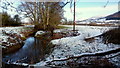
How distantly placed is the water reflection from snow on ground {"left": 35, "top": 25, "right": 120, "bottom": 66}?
Answer: 0.44 ft

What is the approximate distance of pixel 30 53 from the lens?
206 cm

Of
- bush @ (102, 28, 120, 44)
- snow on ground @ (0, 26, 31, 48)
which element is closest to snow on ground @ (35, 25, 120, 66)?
bush @ (102, 28, 120, 44)

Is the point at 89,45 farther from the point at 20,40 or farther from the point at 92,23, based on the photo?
the point at 20,40

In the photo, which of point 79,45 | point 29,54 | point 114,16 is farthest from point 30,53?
point 114,16

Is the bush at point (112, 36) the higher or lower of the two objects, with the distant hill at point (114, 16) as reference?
lower

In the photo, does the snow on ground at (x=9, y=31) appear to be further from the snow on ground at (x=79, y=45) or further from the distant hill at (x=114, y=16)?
the distant hill at (x=114, y=16)

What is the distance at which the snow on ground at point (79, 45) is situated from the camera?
1.99 metres

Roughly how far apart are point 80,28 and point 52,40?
1.70 feet

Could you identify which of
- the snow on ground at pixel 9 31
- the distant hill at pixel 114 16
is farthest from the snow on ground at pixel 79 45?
the snow on ground at pixel 9 31

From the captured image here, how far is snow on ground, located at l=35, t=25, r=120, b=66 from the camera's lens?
1.99 meters

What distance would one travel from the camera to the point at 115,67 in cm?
177

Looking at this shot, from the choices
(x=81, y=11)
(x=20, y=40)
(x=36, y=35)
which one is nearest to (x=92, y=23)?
(x=81, y=11)

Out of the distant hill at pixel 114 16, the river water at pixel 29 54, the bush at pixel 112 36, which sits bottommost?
the river water at pixel 29 54

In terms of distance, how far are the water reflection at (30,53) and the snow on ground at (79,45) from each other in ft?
0.44
